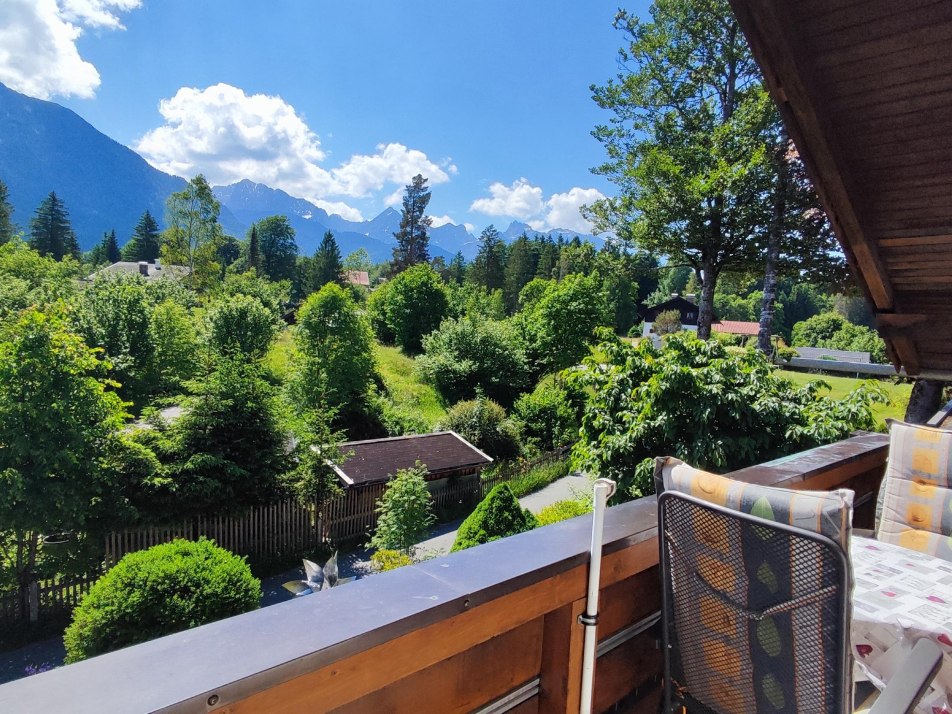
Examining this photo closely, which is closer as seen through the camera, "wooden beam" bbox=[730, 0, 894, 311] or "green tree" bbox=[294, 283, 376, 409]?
"wooden beam" bbox=[730, 0, 894, 311]

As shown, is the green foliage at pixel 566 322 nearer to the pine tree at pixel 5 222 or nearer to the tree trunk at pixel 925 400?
the tree trunk at pixel 925 400

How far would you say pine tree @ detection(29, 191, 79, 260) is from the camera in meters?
42.3

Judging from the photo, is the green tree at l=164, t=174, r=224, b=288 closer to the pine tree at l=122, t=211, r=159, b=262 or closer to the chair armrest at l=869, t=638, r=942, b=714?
the pine tree at l=122, t=211, r=159, b=262

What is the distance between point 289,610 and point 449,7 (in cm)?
1227

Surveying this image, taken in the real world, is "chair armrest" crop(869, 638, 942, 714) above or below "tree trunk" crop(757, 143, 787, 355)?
below

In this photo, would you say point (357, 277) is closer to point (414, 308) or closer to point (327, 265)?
point (327, 265)

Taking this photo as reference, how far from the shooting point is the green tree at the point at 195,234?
31594 millimetres

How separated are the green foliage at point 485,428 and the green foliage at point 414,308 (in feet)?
38.4

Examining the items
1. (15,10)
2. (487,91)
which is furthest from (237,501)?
(15,10)

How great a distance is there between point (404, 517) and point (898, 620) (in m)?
9.64

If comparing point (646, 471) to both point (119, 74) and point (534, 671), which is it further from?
point (119, 74)

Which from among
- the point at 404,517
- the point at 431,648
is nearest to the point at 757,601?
the point at 431,648

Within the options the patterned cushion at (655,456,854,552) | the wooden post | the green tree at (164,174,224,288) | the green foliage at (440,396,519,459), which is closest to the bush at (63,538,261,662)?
the wooden post

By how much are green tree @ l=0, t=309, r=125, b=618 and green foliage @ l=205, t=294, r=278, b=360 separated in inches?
407
